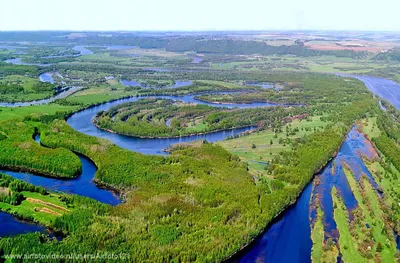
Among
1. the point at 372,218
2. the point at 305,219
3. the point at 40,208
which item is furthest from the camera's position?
the point at 305,219

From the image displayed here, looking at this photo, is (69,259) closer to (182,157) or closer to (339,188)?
(182,157)

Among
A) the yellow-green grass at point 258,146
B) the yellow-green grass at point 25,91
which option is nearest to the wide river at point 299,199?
the yellow-green grass at point 258,146

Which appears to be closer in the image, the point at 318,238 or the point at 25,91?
the point at 318,238

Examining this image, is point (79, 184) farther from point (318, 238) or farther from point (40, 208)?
point (318, 238)

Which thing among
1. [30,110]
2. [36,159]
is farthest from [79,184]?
[30,110]

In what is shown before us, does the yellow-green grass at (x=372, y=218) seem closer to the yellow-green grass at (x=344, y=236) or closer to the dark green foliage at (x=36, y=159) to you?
the yellow-green grass at (x=344, y=236)

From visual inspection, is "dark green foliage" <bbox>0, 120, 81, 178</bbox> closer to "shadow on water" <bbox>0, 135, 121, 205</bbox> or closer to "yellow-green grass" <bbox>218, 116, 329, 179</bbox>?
"shadow on water" <bbox>0, 135, 121, 205</bbox>
